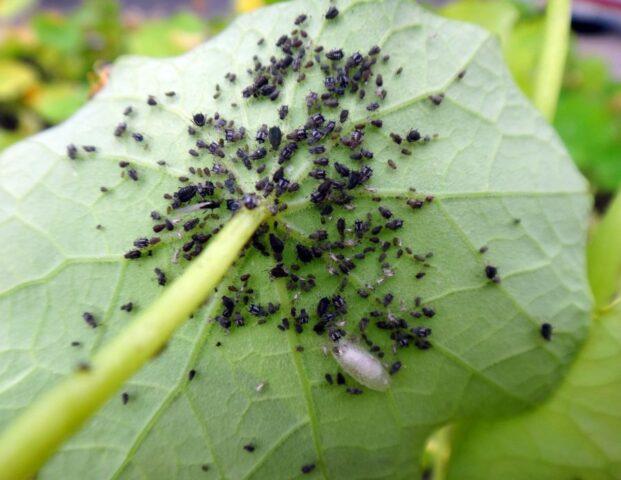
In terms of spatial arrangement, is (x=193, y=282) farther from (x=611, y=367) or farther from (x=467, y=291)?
(x=611, y=367)

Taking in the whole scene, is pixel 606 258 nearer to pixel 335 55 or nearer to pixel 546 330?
pixel 546 330

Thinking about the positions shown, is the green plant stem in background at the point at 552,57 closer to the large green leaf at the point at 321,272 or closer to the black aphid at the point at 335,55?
the large green leaf at the point at 321,272

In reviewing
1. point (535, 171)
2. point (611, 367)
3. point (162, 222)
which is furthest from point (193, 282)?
point (611, 367)

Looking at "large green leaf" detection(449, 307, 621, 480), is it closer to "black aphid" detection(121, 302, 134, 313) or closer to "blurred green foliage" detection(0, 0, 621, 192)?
"black aphid" detection(121, 302, 134, 313)

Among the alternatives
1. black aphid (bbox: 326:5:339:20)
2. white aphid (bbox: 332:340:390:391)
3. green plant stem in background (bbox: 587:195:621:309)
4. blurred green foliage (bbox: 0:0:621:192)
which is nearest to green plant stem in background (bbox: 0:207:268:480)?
white aphid (bbox: 332:340:390:391)

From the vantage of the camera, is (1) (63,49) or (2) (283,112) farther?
(1) (63,49)

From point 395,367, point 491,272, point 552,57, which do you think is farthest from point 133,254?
point 552,57
